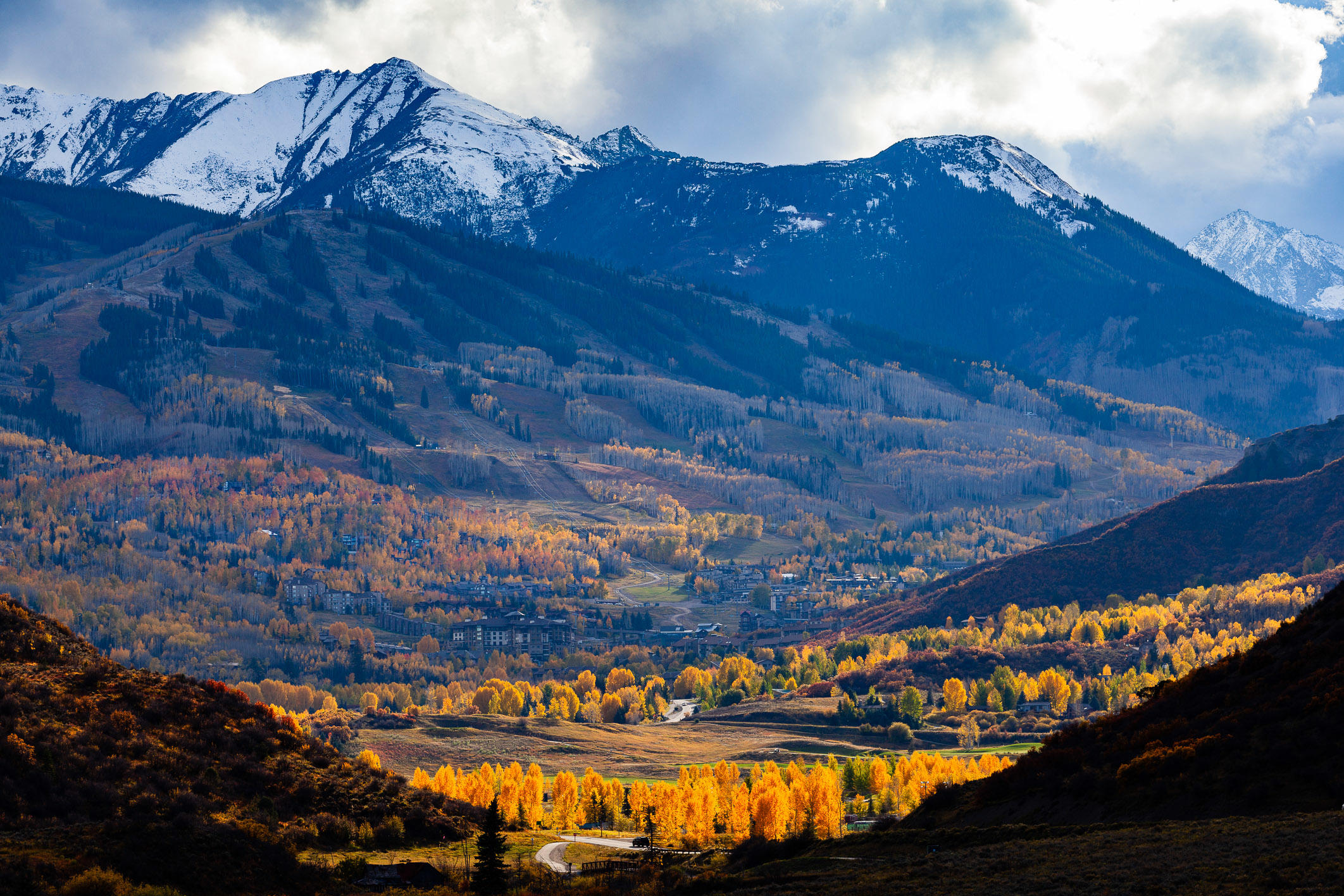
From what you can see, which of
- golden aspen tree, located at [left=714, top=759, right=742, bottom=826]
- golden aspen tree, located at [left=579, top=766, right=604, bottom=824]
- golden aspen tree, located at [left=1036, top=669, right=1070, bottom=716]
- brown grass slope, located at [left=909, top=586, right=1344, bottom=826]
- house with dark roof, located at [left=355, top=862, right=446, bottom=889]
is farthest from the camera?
golden aspen tree, located at [left=1036, top=669, right=1070, bottom=716]

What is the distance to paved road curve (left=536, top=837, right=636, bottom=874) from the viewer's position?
83688 millimetres

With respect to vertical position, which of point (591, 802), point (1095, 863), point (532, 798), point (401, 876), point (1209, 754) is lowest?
point (401, 876)

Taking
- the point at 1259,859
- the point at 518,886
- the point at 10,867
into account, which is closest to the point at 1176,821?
the point at 1259,859

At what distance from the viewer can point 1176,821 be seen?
62.7 m

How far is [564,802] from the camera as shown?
116062 mm

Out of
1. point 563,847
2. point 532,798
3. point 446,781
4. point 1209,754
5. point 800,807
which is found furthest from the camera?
point 446,781

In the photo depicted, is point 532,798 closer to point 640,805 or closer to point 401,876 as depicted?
point 640,805

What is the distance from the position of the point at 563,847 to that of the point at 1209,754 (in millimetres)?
42488

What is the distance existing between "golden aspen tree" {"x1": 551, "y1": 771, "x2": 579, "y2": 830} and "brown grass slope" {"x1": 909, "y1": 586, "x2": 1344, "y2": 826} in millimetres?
39112

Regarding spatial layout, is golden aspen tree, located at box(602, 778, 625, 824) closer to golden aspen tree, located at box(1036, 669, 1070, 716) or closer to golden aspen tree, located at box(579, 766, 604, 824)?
golden aspen tree, located at box(579, 766, 604, 824)

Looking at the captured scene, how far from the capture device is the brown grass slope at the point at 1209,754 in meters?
63.9

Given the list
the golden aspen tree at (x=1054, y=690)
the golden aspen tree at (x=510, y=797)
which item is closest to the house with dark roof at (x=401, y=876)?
the golden aspen tree at (x=510, y=797)

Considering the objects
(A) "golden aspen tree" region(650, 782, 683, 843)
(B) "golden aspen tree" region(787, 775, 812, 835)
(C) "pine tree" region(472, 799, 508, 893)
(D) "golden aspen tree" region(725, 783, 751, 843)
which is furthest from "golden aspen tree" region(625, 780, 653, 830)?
(C) "pine tree" region(472, 799, 508, 893)

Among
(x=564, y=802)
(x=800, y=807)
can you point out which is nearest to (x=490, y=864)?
(x=800, y=807)
